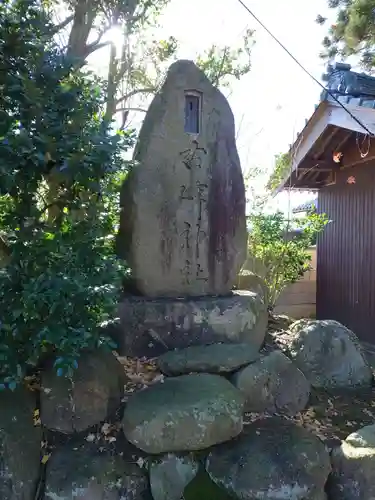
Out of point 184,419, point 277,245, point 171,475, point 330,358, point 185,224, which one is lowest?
point 171,475

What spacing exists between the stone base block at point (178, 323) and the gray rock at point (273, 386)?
1.94 ft

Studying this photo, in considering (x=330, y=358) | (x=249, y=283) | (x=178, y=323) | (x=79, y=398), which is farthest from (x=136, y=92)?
(x=79, y=398)

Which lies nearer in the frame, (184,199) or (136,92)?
(184,199)

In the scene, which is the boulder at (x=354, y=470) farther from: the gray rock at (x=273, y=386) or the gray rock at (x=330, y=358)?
the gray rock at (x=330, y=358)

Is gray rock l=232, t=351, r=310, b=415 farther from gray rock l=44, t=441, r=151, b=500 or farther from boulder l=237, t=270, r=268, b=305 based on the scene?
boulder l=237, t=270, r=268, b=305

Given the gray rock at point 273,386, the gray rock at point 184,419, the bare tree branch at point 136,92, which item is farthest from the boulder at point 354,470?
the bare tree branch at point 136,92

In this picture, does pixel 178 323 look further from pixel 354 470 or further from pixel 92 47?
pixel 92 47

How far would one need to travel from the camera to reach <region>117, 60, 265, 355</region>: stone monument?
4.53 m

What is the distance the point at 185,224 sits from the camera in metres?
4.79

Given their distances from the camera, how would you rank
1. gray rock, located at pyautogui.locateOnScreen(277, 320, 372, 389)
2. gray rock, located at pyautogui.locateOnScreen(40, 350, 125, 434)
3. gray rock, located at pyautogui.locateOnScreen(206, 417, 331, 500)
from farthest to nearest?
gray rock, located at pyautogui.locateOnScreen(277, 320, 372, 389), gray rock, located at pyautogui.locateOnScreen(40, 350, 125, 434), gray rock, located at pyautogui.locateOnScreen(206, 417, 331, 500)

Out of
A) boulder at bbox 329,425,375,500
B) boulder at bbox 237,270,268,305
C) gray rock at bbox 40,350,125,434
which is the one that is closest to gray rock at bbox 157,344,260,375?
gray rock at bbox 40,350,125,434

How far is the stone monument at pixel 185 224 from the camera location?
453 cm

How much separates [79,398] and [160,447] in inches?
29.8

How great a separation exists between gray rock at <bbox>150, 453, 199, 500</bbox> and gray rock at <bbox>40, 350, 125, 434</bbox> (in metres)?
0.61
